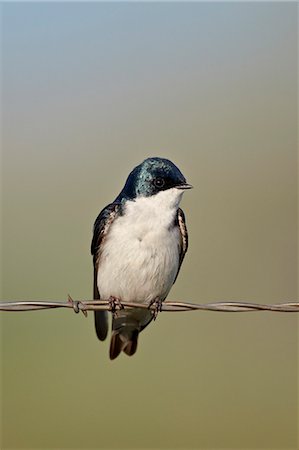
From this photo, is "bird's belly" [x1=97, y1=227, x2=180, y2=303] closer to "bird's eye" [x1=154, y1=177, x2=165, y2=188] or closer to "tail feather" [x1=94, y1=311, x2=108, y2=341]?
"bird's eye" [x1=154, y1=177, x2=165, y2=188]

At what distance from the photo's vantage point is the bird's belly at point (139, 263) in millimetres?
4723

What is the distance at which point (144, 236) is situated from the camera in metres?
4.71

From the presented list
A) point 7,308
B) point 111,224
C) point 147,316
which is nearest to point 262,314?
point 147,316

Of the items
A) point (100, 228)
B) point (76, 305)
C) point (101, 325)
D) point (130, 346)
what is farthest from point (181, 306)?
point (130, 346)

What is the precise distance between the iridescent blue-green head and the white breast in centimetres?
3

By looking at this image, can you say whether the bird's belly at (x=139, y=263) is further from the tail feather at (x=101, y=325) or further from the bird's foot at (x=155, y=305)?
the tail feather at (x=101, y=325)

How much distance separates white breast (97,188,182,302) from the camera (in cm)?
472

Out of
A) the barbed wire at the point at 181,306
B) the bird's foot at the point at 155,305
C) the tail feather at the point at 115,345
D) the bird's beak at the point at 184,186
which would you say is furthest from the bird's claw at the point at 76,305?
the tail feather at the point at 115,345

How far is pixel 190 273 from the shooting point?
8.55 meters

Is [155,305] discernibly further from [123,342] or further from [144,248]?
[123,342]

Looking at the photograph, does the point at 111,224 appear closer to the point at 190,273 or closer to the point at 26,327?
the point at 26,327

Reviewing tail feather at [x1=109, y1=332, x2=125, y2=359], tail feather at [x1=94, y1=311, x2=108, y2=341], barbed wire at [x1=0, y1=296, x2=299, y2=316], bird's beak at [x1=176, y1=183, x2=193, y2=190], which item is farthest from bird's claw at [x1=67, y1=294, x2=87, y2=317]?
tail feather at [x1=109, y1=332, x2=125, y2=359]

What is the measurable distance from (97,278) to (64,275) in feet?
10.6

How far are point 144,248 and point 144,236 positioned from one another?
0.06m
